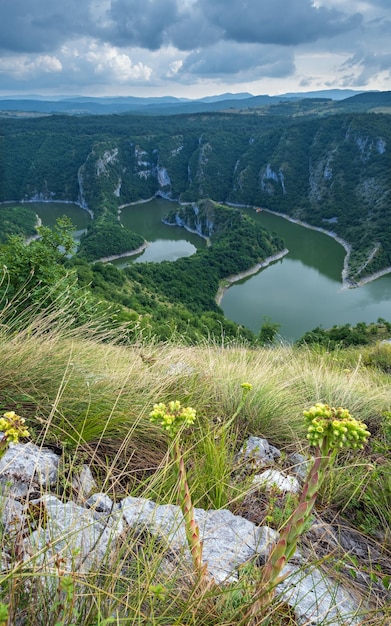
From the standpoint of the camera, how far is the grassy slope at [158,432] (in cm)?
151

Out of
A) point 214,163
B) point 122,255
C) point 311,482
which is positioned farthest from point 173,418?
point 214,163

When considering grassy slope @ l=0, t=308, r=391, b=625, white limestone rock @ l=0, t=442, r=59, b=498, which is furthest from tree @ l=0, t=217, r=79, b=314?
white limestone rock @ l=0, t=442, r=59, b=498

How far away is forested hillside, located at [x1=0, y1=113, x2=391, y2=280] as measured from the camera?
316ft

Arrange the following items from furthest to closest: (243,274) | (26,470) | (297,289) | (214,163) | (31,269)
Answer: (214,163) < (243,274) < (297,289) < (31,269) < (26,470)

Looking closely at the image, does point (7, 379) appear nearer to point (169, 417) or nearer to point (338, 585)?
point (169, 417)

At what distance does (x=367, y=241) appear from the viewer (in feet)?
228

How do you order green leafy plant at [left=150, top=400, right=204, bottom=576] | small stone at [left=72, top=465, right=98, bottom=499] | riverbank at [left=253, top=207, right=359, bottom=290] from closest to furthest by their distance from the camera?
green leafy plant at [left=150, top=400, right=204, bottom=576] → small stone at [left=72, top=465, right=98, bottom=499] → riverbank at [left=253, top=207, right=359, bottom=290]

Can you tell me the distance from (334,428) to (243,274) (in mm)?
61290

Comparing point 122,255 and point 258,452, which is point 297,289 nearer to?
point 122,255

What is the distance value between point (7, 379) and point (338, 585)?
5.85 ft

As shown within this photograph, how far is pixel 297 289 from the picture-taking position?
54094 mm

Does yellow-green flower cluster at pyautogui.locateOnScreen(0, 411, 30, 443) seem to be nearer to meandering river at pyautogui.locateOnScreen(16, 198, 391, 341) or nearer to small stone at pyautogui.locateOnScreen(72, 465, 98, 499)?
small stone at pyautogui.locateOnScreen(72, 465, 98, 499)

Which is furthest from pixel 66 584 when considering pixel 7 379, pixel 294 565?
pixel 7 379

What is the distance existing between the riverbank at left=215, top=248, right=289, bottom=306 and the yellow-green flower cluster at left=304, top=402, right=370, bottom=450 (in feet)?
164
